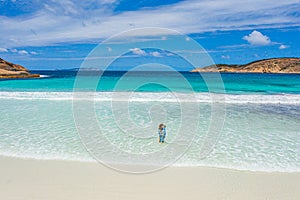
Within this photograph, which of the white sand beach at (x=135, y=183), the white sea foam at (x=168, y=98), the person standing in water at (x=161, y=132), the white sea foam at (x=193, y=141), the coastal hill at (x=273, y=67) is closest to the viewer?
the white sand beach at (x=135, y=183)

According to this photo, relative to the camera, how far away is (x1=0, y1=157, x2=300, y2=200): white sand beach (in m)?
6.55

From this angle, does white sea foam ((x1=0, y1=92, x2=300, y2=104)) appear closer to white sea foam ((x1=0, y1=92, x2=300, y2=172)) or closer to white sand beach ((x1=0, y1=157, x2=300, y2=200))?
white sea foam ((x1=0, y1=92, x2=300, y2=172))

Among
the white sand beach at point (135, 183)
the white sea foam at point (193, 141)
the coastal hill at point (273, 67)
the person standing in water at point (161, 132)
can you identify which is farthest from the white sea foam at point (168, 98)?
the coastal hill at point (273, 67)

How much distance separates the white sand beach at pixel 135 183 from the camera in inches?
258

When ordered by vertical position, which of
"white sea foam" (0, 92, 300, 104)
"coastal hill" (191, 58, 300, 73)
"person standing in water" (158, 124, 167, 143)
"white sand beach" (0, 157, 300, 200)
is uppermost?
"coastal hill" (191, 58, 300, 73)

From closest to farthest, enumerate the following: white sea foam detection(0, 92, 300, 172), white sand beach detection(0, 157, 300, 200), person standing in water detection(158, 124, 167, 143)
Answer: white sand beach detection(0, 157, 300, 200), white sea foam detection(0, 92, 300, 172), person standing in water detection(158, 124, 167, 143)

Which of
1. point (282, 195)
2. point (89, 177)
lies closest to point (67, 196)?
point (89, 177)

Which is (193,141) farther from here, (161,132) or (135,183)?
(135,183)

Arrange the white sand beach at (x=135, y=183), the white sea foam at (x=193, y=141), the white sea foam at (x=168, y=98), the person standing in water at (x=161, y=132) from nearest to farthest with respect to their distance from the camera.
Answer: the white sand beach at (x=135, y=183) < the white sea foam at (x=193, y=141) < the person standing in water at (x=161, y=132) < the white sea foam at (x=168, y=98)

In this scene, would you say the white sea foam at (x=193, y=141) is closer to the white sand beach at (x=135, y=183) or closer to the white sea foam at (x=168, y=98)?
the white sand beach at (x=135, y=183)

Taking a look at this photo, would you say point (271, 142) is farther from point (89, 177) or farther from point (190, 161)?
point (89, 177)

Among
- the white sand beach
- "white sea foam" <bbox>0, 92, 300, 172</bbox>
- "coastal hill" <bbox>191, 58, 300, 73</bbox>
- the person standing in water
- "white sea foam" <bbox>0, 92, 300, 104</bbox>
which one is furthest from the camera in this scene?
"coastal hill" <bbox>191, 58, 300, 73</bbox>

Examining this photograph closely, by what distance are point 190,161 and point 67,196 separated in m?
4.27

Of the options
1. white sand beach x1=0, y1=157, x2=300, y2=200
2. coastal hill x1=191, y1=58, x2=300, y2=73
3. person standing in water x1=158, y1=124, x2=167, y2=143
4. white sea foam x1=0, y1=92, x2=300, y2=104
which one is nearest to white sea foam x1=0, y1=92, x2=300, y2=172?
person standing in water x1=158, y1=124, x2=167, y2=143
